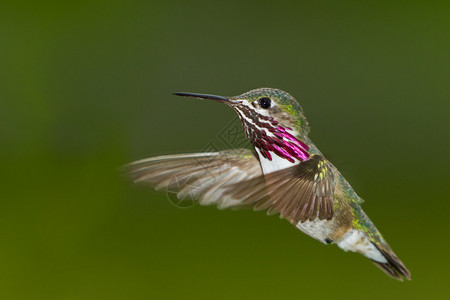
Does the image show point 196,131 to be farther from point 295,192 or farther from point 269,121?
point 295,192

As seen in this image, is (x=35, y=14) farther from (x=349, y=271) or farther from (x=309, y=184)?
(x=309, y=184)

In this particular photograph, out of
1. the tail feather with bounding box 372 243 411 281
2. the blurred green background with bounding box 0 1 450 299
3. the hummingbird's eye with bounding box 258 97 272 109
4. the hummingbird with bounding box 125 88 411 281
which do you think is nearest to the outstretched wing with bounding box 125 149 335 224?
the hummingbird with bounding box 125 88 411 281

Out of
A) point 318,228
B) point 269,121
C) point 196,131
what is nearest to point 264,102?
point 269,121

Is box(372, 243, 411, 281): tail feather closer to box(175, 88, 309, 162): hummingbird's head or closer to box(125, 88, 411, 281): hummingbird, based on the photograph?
box(125, 88, 411, 281): hummingbird

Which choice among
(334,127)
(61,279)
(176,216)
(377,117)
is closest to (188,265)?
(176,216)

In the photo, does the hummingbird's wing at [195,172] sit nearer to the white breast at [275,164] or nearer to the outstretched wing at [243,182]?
the outstretched wing at [243,182]

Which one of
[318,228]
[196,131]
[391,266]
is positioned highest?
[196,131]

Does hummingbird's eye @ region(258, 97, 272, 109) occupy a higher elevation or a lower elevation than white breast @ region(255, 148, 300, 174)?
higher
